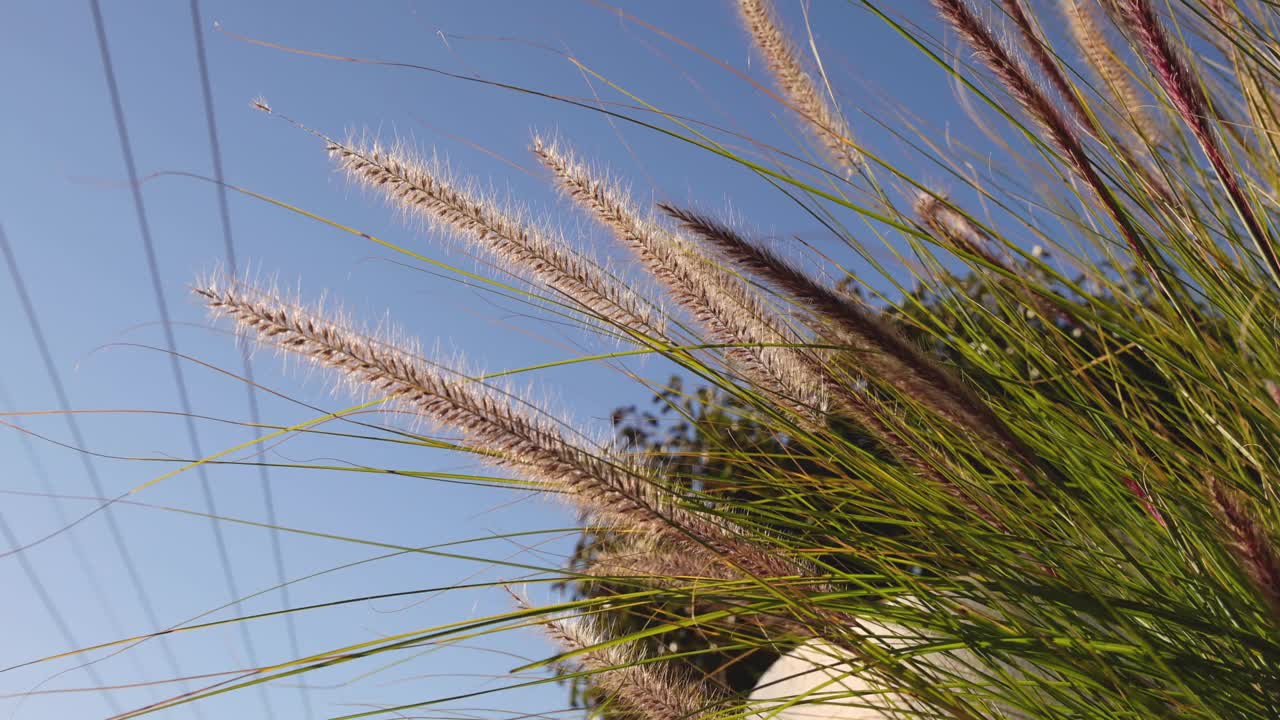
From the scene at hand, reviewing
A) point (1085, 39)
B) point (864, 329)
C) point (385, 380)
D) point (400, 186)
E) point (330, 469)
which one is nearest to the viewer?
point (864, 329)

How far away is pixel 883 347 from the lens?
3.52 ft

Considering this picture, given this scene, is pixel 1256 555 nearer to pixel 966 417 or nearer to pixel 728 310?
pixel 966 417

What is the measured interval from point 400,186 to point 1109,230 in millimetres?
1217

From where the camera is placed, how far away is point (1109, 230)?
1.56m

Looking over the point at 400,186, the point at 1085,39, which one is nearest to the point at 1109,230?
the point at 1085,39

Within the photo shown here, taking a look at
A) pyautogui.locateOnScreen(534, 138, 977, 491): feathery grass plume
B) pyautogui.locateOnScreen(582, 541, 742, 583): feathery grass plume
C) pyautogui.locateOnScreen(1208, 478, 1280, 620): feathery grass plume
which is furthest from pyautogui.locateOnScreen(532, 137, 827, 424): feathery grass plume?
pyautogui.locateOnScreen(1208, 478, 1280, 620): feathery grass plume

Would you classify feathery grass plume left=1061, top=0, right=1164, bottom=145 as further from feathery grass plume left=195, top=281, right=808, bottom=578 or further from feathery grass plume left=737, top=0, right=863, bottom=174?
feathery grass plume left=195, top=281, right=808, bottom=578

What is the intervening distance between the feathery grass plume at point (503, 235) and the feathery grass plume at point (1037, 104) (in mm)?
649

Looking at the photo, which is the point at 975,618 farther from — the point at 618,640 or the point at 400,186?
the point at 400,186

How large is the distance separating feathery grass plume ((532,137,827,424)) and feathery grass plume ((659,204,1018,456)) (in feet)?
1.00

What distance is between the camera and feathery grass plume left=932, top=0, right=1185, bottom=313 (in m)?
1.20

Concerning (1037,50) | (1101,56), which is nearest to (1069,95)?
(1037,50)

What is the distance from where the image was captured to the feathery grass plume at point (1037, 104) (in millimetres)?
1202

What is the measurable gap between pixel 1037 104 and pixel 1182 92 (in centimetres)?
23
